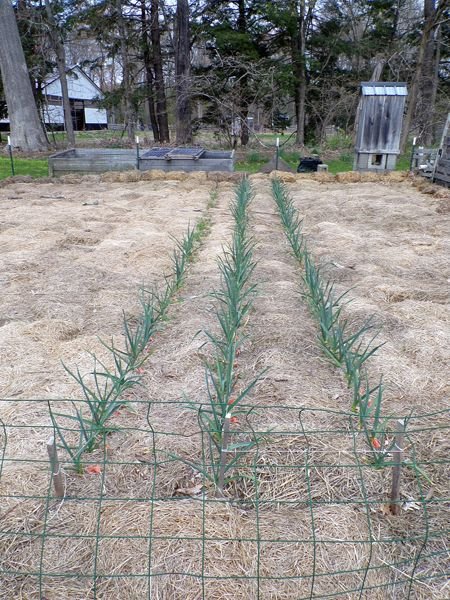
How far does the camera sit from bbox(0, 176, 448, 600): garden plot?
179cm

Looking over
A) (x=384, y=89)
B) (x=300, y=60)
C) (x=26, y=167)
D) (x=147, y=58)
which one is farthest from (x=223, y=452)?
(x=147, y=58)

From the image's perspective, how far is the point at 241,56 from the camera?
1658cm

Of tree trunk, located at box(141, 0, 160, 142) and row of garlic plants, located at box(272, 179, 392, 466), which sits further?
tree trunk, located at box(141, 0, 160, 142)

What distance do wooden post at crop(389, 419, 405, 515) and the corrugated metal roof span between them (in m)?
11.4

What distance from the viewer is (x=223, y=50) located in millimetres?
17625

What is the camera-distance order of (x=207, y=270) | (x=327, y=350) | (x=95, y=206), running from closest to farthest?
(x=327, y=350)
(x=207, y=270)
(x=95, y=206)

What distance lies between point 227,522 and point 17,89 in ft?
55.1

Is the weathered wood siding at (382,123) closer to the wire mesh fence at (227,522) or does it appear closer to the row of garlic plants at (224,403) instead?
the row of garlic plants at (224,403)

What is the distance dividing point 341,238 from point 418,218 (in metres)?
1.88

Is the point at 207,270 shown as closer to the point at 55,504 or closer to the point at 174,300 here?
the point at 174,300

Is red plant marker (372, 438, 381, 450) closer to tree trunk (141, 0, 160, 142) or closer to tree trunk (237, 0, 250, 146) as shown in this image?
tree trunk (237, 0, 250, 146)

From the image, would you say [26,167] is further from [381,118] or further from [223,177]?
[381,118]

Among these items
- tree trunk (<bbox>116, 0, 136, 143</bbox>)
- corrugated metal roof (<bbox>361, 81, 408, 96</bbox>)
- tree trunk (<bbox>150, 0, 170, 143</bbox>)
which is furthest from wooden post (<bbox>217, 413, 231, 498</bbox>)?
tree trunk (<bbox>150, 0, 170, 143</bbox>)

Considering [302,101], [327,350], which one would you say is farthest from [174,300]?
[302,101]
